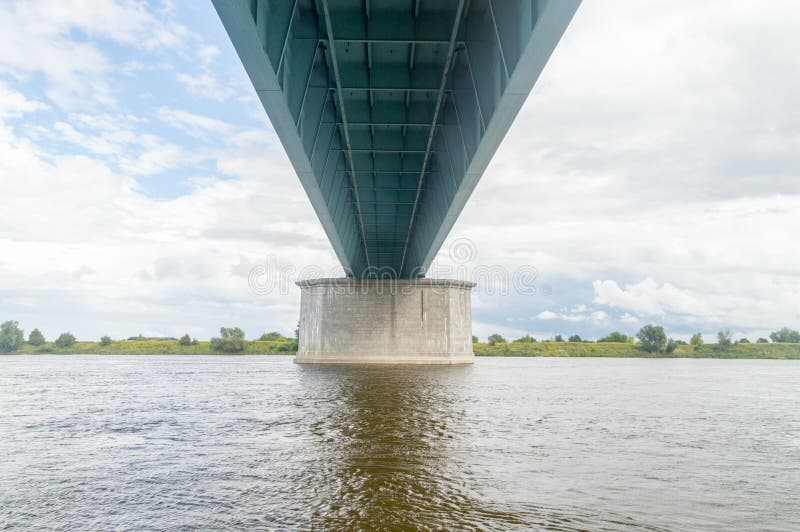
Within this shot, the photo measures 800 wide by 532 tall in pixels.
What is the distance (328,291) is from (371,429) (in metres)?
34.8

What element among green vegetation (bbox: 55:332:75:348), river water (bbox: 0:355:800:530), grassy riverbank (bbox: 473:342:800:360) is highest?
green vegetation (bbox: 55:332:75:348)

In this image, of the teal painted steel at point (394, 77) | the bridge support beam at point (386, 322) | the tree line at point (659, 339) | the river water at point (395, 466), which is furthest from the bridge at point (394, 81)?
the tree line at point (659, 339)

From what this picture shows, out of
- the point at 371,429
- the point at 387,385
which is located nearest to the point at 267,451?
the point at 371,429

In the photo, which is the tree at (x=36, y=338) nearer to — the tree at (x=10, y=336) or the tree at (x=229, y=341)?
the tree at (x=10, y=336)

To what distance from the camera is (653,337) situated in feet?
296

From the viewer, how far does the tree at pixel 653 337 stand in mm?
90062

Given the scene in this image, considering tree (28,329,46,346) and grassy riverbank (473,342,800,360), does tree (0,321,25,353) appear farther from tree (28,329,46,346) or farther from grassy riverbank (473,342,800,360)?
grassy riverbank (473,342,800,360)

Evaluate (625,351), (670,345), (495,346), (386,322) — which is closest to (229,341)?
(495,346)

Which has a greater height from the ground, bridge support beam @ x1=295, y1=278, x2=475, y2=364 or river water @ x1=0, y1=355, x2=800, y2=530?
bridge support beam @ x1=295, y1=278, x2=475, y2=364

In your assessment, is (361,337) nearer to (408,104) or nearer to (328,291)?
(328,291)

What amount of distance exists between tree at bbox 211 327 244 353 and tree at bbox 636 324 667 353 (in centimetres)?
6470

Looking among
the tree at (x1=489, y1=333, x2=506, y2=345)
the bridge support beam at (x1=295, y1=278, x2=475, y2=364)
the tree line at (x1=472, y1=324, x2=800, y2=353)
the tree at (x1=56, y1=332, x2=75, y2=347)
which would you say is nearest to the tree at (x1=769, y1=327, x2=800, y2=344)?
the tree line at (x1=472, y1=324, x2=800, y2=353)

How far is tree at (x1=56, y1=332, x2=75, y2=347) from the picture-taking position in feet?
316

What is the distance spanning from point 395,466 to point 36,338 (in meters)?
108
